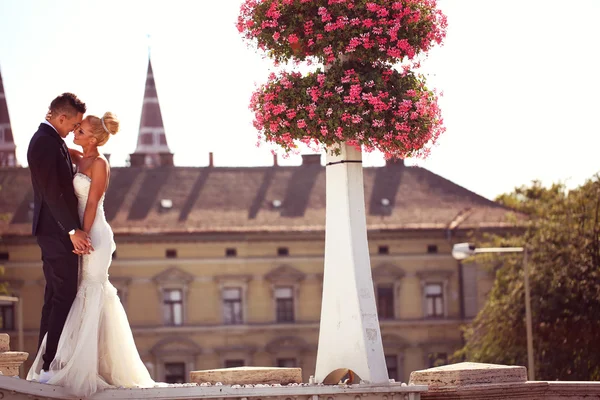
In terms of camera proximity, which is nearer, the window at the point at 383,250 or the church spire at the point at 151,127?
the window at the point at 383,250

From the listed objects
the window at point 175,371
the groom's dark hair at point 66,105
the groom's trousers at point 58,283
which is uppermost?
the groom's dark hair at point 66,105

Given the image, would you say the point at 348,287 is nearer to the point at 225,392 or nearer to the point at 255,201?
the point at 225,392

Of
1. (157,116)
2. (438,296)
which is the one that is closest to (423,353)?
(438,296)

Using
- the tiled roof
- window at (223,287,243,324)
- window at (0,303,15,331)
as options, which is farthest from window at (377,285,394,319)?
window at (0,303,15,331)

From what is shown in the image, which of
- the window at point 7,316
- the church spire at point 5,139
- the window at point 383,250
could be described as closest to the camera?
the window at point 7,316

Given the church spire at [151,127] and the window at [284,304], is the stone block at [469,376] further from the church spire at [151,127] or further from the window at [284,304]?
the church spire at [151,127]

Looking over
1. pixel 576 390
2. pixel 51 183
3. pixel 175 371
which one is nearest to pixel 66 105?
pixel 51 183

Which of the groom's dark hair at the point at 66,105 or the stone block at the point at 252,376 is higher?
the groom's dark hair at the point at 66,105

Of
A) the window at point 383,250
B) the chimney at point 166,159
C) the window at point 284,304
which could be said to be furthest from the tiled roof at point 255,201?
the chimney at point 166,159

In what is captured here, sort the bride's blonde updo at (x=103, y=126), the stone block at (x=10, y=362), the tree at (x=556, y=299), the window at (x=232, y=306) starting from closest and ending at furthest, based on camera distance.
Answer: the bride's blonde updo at (x=103, y=126)
the stone block at (x=10, y=362)
the tree at (x=556, y=299)
the window at (x=232, y=306)

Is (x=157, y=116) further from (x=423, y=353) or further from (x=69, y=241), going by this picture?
(x=69, y=241)

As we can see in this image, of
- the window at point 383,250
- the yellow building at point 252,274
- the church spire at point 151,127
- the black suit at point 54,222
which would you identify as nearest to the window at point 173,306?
the yellow building at point 252,274

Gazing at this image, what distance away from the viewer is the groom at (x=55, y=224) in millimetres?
9875

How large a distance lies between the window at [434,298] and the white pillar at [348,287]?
51502 millimetres
